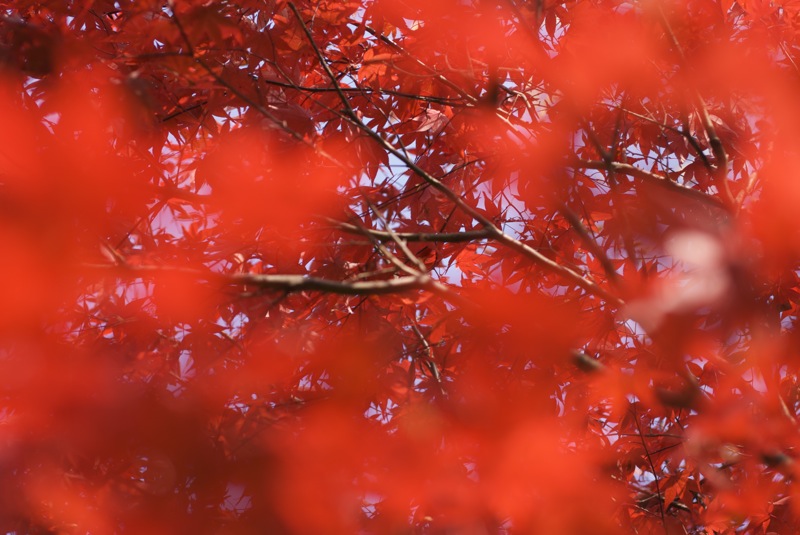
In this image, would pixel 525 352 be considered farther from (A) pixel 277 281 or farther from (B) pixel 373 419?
(A) pixel 277 281

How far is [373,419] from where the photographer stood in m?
2.67

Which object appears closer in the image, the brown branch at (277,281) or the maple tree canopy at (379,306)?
the brown branch at (277,281)

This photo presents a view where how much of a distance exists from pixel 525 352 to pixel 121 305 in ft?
6.30

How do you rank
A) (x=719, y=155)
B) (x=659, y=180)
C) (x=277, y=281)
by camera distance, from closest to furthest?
(x=277, y=281)
(x=719, y=155)
(x=659, y=180)

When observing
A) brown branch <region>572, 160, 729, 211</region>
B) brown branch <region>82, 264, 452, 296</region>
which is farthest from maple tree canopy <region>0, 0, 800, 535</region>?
brown branch <region>82, 264, 452, 296</region>

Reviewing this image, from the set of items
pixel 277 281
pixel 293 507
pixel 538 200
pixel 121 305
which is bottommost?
pixel 293 507

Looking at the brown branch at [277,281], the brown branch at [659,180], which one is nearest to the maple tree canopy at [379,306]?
the brown branch at [659,180]

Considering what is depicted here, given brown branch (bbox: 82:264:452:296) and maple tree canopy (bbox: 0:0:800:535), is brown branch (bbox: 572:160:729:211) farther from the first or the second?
brown branch (bbox: 82:264:452:296)

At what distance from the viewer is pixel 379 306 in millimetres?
2564

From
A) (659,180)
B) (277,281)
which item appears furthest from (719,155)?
(277,281)

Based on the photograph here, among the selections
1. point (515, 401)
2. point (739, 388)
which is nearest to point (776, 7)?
point (739, 388)

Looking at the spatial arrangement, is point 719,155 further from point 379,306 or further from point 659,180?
point 379,306

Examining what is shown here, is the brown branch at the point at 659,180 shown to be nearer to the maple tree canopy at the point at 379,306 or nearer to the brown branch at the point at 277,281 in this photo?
the maple tree canopy at the point at 379,306

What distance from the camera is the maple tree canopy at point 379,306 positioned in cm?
223
